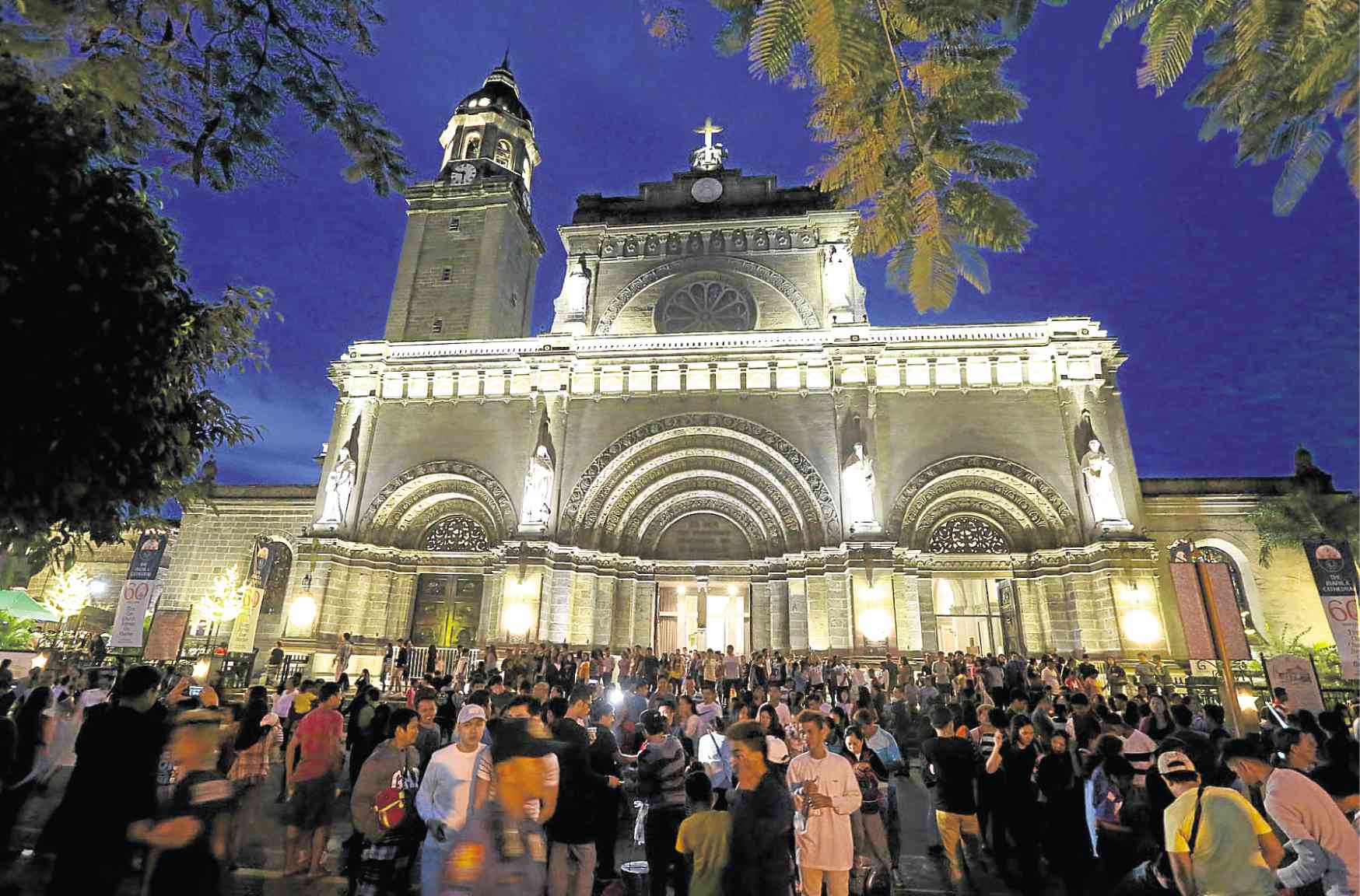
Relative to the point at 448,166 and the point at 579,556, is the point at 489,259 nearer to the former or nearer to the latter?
the point at 448,166

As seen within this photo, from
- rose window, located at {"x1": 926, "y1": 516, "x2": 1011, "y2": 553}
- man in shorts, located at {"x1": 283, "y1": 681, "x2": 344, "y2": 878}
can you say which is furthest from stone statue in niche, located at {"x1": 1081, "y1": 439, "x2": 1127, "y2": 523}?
man in shorts, located at {"x1": 283, "y1": 681, "x2": 344, "y2": 878}

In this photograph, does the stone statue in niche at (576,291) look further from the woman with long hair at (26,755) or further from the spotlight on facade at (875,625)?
the woman with long hair at (26,755)

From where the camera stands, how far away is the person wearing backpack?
5.36 meters

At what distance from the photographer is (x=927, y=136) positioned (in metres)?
3.18

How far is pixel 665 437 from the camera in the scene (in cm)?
2509

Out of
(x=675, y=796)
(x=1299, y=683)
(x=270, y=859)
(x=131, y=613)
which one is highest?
(x=131, y=613)

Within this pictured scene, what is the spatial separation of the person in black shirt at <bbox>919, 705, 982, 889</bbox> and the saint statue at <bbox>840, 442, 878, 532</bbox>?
15.2 m

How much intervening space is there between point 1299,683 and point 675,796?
42.3ft

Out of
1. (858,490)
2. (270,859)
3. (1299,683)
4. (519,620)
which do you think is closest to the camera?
(270,859)

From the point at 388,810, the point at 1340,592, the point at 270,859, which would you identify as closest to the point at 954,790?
the point at 388,810

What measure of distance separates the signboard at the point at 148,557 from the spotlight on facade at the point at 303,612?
28.0ft

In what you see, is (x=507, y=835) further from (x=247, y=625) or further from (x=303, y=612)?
(x=247, y=625)

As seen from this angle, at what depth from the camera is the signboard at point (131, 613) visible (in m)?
13.4

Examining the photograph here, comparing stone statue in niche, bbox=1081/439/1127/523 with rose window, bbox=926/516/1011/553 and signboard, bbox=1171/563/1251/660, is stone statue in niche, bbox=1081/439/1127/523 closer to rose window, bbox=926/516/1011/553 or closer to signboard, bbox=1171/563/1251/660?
rose window, bbox=926/516/1011/553
